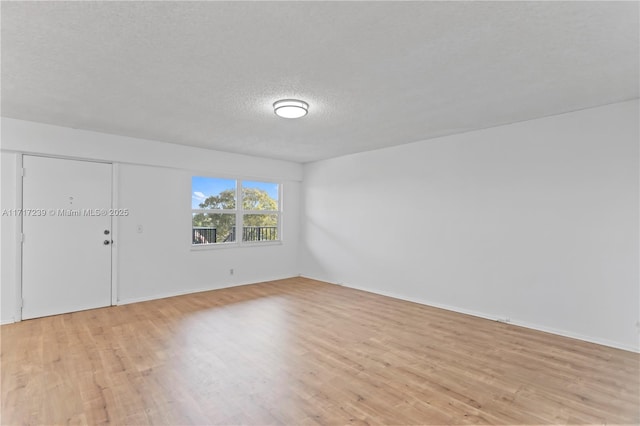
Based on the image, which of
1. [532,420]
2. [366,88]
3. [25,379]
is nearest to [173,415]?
[25,379]

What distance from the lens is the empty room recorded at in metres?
2.06

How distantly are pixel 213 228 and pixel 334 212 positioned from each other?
7.62 feet

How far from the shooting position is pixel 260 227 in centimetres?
663

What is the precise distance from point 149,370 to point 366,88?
309 cm

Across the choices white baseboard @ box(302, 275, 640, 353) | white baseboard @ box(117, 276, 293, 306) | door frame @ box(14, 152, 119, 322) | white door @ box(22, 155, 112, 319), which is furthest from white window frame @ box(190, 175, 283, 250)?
white baseboard @ box(302, 275, 640, 353)

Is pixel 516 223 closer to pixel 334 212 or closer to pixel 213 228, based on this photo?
pixel 334 212

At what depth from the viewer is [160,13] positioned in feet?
5.97

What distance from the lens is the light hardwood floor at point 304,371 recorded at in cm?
211

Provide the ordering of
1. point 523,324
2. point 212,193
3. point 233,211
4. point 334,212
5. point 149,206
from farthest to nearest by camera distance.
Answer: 1. point 334,212
2. point 233,211
3. point 212,193
4. point 149,206
5. point 523,324

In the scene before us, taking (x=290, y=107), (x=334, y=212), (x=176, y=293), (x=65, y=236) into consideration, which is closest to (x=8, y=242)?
(x=65, y=236)

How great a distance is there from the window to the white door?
1.37 metres

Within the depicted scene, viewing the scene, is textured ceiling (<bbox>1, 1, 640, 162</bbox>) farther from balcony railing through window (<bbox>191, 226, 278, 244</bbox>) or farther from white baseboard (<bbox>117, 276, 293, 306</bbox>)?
white baseboard (<bbox>117, 276, 293, 306</bbox>)

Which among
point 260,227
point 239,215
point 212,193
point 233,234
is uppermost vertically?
point 212,193

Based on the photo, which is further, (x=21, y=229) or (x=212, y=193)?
(x=212, y=193)
